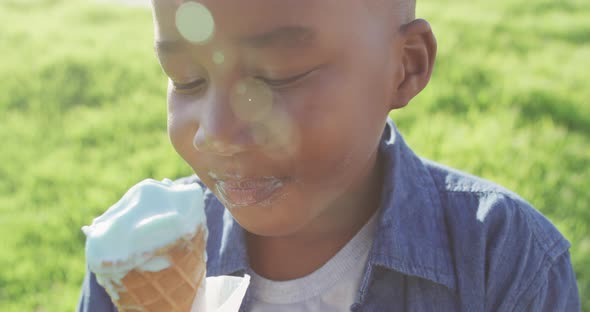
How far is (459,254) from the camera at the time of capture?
5.74 ft

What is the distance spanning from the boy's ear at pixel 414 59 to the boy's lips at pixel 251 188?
431mm

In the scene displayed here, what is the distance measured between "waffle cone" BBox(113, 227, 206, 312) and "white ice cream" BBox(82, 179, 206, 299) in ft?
0.06

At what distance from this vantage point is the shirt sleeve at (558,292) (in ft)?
5.62

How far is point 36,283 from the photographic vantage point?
298 cm

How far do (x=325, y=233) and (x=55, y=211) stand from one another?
2178 millimetres

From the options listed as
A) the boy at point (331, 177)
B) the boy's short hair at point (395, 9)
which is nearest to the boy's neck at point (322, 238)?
the boy at point (331, 177)

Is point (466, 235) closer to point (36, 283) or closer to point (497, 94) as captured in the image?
point (36, 283)

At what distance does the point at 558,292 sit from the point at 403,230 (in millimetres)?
474

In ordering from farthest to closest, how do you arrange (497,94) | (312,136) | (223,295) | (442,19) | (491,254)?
(442,19)
(497,94)
(491,254)
(223,295)
(312,136)

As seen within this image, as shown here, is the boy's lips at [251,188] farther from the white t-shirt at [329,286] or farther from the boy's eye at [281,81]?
the white t-shirt at [329,286]

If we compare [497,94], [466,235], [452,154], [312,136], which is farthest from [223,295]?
[497,94]

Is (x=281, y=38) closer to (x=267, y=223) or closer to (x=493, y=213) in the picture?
(x=267, y=223)

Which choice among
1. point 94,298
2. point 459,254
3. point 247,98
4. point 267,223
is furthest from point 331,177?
point 94,298

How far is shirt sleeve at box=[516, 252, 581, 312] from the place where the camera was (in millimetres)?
1714
